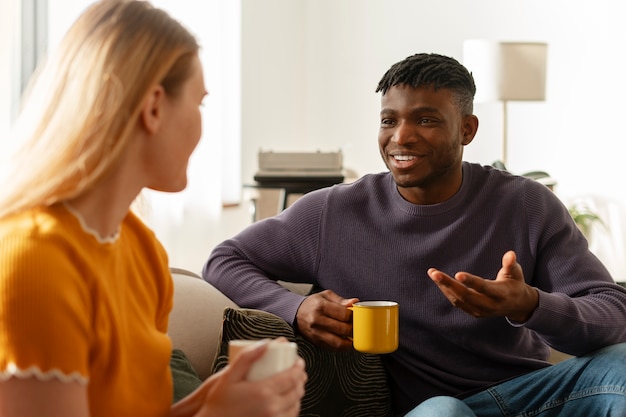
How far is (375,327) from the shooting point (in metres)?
1.64

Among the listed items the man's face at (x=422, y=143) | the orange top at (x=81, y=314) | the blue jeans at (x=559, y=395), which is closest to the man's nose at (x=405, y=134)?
the man's face at (x=422, y=143)

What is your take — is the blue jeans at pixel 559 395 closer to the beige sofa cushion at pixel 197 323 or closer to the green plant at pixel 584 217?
the beige sofa cushion at pixel 197 323

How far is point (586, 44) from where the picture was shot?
4.57 m

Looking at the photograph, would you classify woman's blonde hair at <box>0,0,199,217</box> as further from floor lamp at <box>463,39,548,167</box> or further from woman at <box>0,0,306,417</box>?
floor lamp at <box>463,39,548,167</box>

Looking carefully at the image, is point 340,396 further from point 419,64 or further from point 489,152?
point 489,152

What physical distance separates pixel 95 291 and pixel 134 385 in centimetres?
16

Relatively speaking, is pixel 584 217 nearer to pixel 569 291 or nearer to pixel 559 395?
pixel 569 291

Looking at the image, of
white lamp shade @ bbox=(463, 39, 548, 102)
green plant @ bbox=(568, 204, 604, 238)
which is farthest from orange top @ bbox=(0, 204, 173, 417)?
green plant @ bbox=(568, 204, 604, 238)

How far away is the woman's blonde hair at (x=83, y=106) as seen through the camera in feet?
3.19

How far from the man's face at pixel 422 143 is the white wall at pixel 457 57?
276 centimetres

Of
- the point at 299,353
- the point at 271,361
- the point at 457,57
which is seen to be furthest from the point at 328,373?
the point at 457,57

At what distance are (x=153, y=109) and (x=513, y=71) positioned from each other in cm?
343

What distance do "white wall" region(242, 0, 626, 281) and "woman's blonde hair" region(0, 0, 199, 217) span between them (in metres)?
3.80

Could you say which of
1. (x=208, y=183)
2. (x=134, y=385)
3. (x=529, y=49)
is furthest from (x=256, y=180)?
(x=134, y=385)
